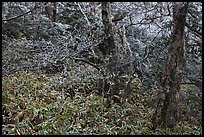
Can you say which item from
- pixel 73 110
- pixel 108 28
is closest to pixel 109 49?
pixel 108 28

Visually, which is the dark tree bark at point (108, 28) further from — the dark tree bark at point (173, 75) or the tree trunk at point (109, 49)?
the dark tree bark at point (173, 75)

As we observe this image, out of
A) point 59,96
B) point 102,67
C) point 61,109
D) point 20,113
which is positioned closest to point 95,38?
point 102,67

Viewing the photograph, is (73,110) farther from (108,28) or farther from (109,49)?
(108,28)

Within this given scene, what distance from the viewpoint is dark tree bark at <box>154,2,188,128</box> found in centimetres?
576

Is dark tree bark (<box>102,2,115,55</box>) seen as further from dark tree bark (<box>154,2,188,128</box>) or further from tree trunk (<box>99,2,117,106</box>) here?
dark tree bark (<box>154,2,188,128</box>)

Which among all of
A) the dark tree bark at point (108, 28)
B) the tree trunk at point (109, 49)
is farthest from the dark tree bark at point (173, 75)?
the dark tree bark at point (108, 28)

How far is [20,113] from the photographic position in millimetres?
5855

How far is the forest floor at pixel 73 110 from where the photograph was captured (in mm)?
5598

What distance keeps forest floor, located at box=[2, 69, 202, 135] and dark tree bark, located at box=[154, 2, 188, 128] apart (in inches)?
10.2

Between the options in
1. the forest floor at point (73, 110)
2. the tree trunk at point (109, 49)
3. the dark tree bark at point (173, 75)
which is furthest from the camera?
the tree trunk at point (109, 49)

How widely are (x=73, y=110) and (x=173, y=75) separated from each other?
6.87ft

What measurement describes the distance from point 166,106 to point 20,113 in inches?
111

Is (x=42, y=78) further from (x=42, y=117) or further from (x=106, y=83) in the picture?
(x=42, y=117)

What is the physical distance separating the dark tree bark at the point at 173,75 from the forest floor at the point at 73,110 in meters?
0.26
